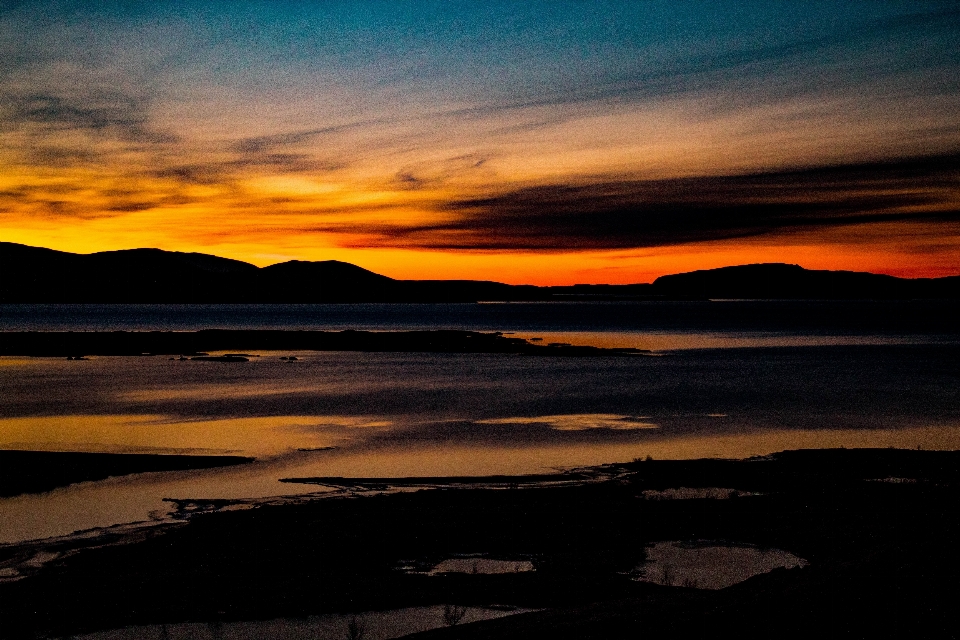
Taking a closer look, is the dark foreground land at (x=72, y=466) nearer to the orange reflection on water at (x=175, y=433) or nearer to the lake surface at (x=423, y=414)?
the lake surface at (x=423, y=414)

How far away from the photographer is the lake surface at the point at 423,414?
19.5 meters

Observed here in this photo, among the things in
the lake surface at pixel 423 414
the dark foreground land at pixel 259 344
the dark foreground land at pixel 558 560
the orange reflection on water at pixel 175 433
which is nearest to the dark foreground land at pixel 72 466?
the lake surface at pixel 423 414

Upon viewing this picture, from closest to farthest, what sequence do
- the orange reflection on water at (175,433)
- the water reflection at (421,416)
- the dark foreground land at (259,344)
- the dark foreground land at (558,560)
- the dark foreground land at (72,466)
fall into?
the dark foreground land at (558,560), the dark foreground land at (72,466), the water reflection at (421,416), the orange reflection on water at (175,433), the dark foreground land at (259,344)

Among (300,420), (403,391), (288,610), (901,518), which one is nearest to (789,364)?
(403,391)

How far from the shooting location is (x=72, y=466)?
19859 mm

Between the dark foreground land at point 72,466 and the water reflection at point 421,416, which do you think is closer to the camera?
the dark foreground land at point 72,466

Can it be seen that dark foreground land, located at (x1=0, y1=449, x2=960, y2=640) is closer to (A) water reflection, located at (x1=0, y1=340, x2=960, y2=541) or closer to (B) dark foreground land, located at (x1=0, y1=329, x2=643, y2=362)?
(A) water reflection, located at (x1=0, y1=340, x2=960, y2=541)

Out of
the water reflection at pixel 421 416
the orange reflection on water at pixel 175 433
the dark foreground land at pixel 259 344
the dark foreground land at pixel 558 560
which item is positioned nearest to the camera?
the dark foreground land at pixel 558 560

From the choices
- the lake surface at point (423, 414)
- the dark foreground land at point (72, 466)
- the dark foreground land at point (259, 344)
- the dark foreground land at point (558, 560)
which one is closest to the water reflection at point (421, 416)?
the lake surface at point (423, 414)

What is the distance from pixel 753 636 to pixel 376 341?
73.2 m

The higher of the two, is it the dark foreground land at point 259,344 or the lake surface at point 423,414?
the dark foreground land at point 259,344

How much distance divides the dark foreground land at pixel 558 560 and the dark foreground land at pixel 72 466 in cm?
445

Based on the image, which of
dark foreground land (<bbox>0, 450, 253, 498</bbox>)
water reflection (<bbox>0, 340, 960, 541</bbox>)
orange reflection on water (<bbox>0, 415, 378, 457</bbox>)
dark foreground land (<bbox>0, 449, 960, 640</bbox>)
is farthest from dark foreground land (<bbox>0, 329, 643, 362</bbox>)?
dark foreground land (<bbox>0, 449, 960, 640</bbox>)

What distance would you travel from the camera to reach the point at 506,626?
8.08 meters
